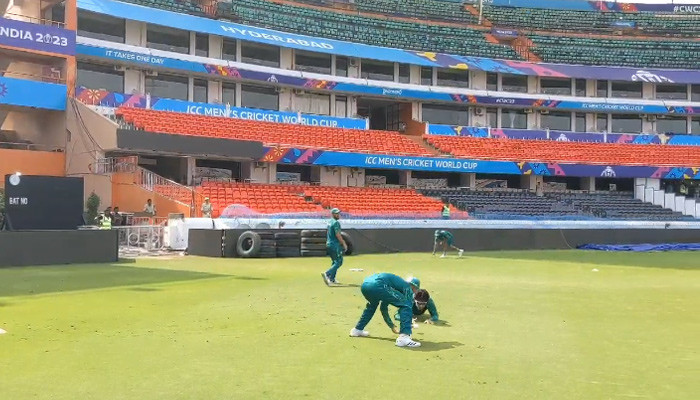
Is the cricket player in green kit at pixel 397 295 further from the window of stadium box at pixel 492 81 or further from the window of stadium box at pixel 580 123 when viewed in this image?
the window of stadium box at pixel 580 123

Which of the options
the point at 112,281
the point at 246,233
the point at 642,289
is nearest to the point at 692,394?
the point at 642,289

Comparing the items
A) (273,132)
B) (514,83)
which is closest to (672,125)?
(514,83)

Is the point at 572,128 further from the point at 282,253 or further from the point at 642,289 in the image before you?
the point at 642,289

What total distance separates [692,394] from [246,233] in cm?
1890

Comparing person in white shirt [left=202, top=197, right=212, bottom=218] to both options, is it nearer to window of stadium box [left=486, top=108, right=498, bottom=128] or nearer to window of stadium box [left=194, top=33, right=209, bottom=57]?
window of stadium box [left=194, top=33, right=209, bottom=57]

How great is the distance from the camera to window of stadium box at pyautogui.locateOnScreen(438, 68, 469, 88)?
49.9 meters

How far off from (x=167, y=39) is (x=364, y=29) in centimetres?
1546

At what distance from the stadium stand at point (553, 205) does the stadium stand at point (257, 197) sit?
30.7 ft

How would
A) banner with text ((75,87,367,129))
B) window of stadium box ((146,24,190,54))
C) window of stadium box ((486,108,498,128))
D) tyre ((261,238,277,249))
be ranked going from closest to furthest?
tyre ((261,238,277,249)), banner with text ((75,87,367,129)), window of stadium box ((146,24,190,54)), window of stadium box ((486,108,498,128))

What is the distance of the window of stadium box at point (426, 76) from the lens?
49094mm

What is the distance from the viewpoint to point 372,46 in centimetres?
4619

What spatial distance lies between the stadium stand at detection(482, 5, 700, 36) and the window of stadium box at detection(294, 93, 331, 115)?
19879 mm

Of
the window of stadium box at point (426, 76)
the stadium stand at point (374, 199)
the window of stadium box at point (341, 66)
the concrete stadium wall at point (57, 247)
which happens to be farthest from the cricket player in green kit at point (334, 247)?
the window of stadium box at point (426, 76)

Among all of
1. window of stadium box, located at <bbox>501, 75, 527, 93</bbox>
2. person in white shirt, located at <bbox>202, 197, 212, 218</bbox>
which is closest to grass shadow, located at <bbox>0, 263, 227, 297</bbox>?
person in white shirt, located at <bbox>202, 197, 212, 218</bbox>
